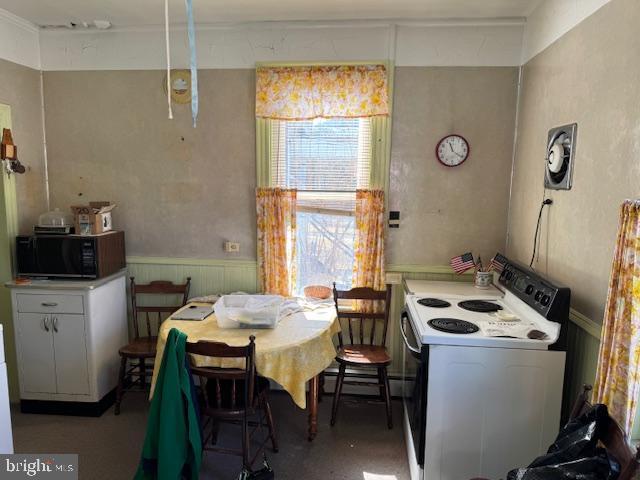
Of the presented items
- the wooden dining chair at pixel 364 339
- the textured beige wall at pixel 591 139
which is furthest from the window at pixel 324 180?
the textured beige wall at pixel 591 139

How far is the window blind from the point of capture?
3.22 metres

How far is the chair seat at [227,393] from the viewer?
2.39m

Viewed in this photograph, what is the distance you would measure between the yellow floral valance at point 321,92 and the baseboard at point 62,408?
2.44 metres

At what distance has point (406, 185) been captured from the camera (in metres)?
3.24

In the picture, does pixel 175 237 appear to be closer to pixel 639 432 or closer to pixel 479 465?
pixel 479 465

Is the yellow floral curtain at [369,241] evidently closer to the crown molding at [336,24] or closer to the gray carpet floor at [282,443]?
the gray carpet floor at [282,443]

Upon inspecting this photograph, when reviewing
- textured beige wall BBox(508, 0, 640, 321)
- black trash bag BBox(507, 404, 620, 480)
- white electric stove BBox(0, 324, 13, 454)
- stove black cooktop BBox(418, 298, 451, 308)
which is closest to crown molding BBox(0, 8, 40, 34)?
white electric stove BBox(0, 324, 13, 454)

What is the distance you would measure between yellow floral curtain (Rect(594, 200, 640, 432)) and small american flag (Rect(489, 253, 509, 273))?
3.91ft

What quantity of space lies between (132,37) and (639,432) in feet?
12.6

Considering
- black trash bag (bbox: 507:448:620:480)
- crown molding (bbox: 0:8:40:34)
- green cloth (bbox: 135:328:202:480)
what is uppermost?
crown molding (bbox: 0:8:40:34)

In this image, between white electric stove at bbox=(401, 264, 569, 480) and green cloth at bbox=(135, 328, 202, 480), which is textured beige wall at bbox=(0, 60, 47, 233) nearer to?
green cloth at bbox=(135, 328, 202, 480)

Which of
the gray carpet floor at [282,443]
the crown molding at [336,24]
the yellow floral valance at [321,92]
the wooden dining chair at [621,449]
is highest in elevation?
the crown molding at [336,24]

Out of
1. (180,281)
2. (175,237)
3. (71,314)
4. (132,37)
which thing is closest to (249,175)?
(175,237)

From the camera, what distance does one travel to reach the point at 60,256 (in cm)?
308
